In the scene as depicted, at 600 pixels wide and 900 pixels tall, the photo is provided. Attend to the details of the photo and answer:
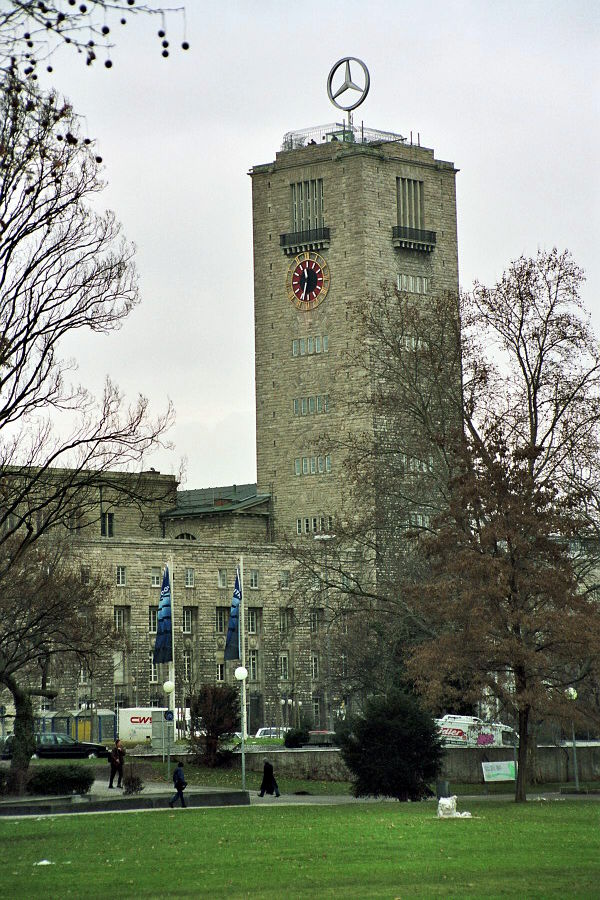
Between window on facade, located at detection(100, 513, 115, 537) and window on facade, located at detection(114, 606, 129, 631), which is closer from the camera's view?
window on facade, located at detection(114, 606, 129, 631)

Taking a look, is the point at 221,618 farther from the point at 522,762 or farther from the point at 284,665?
the point at 522,762

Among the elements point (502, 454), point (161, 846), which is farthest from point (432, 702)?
point (161, 846)

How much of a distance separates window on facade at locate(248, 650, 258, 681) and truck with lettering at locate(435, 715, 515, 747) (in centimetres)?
4656

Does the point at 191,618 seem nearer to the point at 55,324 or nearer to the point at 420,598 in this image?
the point at 420,598

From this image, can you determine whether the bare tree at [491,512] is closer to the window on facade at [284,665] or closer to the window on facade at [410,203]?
the window on facade at [284,665]

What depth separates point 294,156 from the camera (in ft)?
440

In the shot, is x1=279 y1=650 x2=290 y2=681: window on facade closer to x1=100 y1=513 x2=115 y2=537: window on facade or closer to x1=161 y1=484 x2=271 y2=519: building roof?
x1=161 y1=484 x2=271 y2=519: building roof

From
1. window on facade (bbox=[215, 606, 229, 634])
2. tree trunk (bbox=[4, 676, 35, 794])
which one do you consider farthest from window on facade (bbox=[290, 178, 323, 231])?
tree trunk (bbox=[4, 676, 35, 794])

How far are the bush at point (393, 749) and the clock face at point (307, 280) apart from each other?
85674 mm

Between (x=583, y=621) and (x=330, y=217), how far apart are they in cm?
9028

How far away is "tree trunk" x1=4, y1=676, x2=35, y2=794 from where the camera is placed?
4972cm

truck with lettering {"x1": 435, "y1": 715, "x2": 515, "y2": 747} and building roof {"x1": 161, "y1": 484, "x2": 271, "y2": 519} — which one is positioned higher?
building roof {"x1": 161, "y1": 484, "x2": 271, "y2": 519}

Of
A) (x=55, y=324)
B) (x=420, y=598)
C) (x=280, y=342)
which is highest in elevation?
(x=280, y=342)

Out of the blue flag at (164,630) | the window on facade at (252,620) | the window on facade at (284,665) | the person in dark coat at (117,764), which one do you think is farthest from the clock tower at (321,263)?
the person in dark coat at (117,764)
